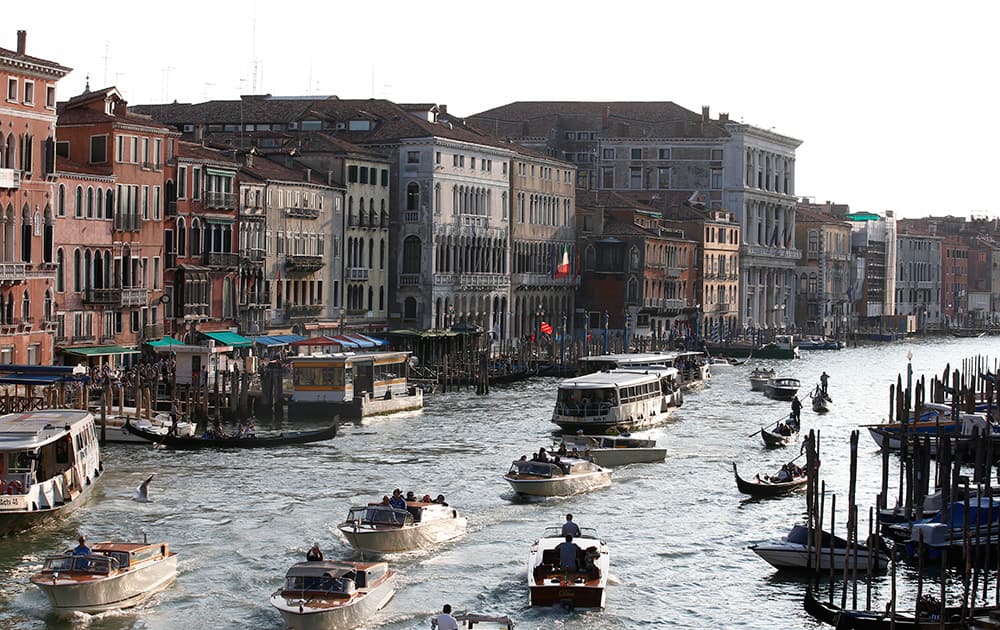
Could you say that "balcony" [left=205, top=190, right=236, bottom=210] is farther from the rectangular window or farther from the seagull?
the seagull

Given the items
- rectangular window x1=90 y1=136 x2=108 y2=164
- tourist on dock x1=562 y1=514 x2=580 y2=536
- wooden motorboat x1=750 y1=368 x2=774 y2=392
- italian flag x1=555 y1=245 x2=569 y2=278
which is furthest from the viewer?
italian flag x1=555 y1=245 x2=569 y2=278

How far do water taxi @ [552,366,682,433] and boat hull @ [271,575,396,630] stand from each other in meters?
20.5

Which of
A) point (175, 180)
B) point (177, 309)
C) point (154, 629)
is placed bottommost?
point (154, 629)

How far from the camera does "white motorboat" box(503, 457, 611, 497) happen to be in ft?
110

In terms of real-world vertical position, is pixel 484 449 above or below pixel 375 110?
below

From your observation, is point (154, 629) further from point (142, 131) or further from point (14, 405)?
point (142, 131)

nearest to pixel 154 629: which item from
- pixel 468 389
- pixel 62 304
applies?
pixel 62 304

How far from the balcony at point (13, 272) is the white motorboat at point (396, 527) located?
16.9 metres

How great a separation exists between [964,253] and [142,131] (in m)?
90.5

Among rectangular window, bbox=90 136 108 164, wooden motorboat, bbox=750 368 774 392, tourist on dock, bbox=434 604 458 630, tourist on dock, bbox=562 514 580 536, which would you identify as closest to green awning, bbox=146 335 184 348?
rectangular window, bbox=90 136 108 164

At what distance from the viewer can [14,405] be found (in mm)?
40031

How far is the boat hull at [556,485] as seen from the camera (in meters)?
33.6

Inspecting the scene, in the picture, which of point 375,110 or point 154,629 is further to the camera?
point 375,110

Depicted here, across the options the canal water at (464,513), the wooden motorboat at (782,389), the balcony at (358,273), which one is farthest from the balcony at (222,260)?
the wooden motorboat at (782,389)
